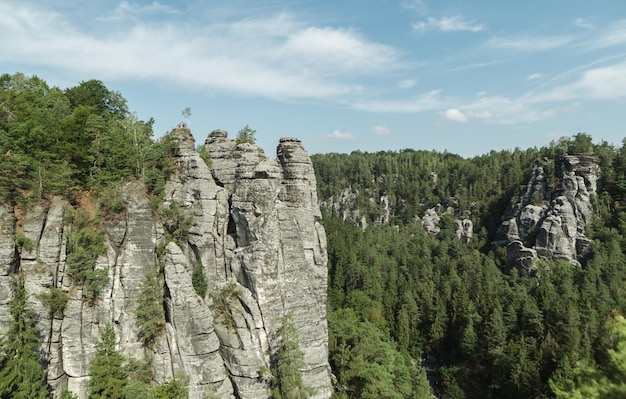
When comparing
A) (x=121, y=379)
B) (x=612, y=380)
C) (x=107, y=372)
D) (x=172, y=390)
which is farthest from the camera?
(x=172, y=390)

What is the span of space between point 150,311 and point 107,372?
186 inches

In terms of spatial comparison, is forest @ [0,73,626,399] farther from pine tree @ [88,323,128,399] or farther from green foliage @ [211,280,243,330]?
green foliage @ [211,280,243,330]

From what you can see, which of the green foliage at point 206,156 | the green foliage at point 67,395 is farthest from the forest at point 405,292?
the green foliage at point 206,156

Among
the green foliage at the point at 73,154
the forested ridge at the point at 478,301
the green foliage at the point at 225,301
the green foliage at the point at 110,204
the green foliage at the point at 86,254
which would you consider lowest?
the forested ridge at the point at 478,301

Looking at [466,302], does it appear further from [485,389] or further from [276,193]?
[276,193]

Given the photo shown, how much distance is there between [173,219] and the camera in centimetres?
3306

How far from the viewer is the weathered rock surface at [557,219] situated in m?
83.8

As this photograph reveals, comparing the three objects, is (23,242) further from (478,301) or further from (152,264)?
(478,301)

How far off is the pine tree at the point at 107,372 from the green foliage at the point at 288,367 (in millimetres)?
11014

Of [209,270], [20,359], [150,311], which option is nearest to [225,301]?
[209,270]

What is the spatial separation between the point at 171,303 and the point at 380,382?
64.9ft

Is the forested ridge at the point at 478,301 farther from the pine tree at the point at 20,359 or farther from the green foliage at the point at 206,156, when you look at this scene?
the pine tree at the point at 20,359

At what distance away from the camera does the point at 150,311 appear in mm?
29094

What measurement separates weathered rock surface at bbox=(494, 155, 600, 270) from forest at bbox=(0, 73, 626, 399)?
7.31 ft
